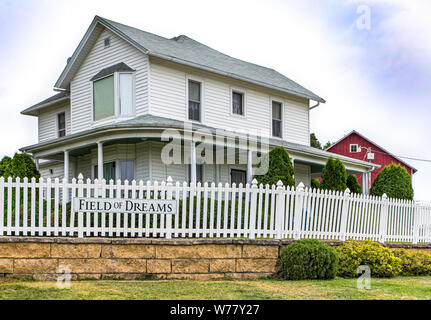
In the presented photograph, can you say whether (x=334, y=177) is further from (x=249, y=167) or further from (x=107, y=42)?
(x=107, y=42)

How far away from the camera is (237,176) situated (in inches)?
819

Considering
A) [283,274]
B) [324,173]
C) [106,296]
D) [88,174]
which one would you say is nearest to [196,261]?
[283,274]

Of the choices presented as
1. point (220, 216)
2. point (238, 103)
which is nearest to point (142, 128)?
point (238, 103)

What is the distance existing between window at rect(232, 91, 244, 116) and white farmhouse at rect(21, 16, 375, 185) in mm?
38

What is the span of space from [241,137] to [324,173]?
3.14 m

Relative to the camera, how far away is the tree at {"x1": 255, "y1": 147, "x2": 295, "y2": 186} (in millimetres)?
16516

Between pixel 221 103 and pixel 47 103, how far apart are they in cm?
794

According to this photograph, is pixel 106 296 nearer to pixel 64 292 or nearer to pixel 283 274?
pixel 64 292

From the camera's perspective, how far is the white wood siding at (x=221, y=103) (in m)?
18.3

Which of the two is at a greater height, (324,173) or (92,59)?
(92,59)

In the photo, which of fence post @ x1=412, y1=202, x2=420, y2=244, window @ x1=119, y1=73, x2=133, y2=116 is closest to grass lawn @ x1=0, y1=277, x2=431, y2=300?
fence post @ x1=412, y1=202, x2=420, y2=244

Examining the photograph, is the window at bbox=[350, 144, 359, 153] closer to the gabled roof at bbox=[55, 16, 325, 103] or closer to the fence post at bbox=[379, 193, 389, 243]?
the gabled roof at bbox=[55, 16, 325, 103]

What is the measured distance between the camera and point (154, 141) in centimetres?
1788
